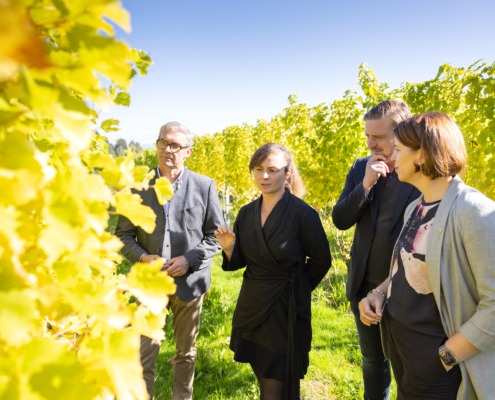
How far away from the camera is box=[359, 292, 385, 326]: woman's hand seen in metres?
1.85

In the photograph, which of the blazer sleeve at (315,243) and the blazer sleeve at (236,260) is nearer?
the blazer sleeve at (315,243)

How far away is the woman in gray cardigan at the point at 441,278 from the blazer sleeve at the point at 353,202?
47 cm

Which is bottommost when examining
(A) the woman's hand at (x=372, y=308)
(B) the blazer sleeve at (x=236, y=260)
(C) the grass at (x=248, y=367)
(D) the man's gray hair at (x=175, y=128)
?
(C) the grass at (x=248, y=367)

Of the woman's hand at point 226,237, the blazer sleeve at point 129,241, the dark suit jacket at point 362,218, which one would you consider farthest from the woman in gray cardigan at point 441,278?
the blazer sleeve at point 129,241

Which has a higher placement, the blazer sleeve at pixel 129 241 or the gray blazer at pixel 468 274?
the blazer sleeve at pixel 129 241

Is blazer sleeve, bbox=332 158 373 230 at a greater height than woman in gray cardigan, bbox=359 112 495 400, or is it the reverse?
blazer sleeve, bbox=332 158 373 230

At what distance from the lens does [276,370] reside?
220cm

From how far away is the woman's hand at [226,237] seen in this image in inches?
92.5

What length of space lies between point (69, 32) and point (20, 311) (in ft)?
1.15

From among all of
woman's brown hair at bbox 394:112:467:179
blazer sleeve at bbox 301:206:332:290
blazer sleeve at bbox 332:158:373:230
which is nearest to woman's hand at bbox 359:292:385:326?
blazer sleeve at bbox 301:206:332:290

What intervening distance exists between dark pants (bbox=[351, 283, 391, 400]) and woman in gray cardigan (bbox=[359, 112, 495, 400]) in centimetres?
59

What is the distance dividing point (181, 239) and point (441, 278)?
74.8 inches

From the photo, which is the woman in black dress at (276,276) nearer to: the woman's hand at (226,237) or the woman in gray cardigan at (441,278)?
the woman's hand at (226,237)

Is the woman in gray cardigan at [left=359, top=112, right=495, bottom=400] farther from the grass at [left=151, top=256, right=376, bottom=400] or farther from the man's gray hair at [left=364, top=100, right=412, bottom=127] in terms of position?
the grass at [left=151, top=256, right=376, bottom=400]
